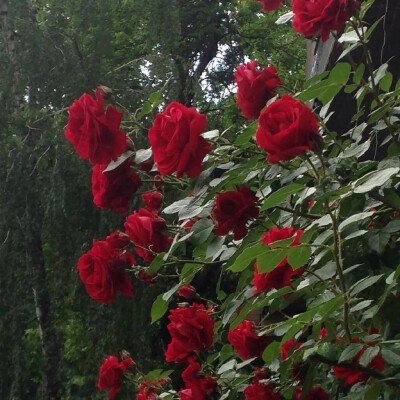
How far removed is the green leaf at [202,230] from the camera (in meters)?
1.48

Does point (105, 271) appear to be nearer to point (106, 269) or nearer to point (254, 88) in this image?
point (106, 269)

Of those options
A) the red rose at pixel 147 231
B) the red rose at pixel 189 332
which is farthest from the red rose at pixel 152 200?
the red rose at pixel 189 332

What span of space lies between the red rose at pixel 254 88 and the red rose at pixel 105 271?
0.39 m

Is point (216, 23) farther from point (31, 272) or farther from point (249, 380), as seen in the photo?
point (249, 380)

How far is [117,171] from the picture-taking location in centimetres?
145

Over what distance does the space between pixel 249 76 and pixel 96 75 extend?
243 inches

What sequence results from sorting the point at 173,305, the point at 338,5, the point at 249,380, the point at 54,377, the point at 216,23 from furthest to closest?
1. the point at 216,23
2. the point at 54,377
3. the point at 173,305
4. the point at 249,380
5. the point at 338,5

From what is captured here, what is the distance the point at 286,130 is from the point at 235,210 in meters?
0.27

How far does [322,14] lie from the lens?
1.41 m

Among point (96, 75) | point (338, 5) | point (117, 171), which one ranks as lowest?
point (117, 171)

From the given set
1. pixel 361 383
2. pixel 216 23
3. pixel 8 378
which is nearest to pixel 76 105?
pixel 361 383

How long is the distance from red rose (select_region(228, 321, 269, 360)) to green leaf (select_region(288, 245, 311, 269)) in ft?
1.60

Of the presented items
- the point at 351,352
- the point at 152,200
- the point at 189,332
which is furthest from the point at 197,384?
the point at 351,352

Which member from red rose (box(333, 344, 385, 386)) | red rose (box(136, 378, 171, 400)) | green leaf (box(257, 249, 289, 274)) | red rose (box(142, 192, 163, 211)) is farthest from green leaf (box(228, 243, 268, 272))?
red rose (box(136, 378, 171, 400))
